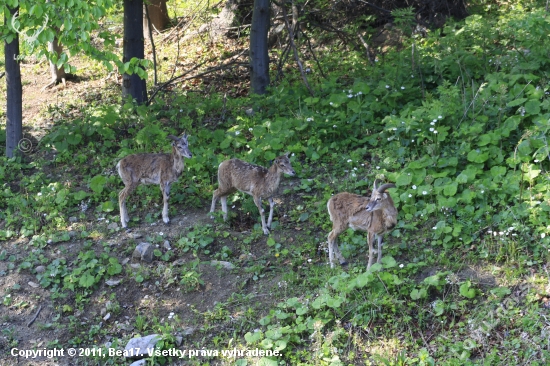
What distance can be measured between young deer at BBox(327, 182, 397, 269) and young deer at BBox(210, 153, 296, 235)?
1.49 m

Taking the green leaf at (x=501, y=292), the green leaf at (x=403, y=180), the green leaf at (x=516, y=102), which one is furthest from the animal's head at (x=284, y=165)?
the green leaf at (x=501, y=292)

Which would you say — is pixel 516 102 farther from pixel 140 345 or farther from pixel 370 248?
pixel 140 345

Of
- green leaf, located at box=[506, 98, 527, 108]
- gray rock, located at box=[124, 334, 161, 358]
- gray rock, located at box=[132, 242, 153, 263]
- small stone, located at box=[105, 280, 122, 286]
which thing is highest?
green leaf, located at box=[506, 98, 527, 108]

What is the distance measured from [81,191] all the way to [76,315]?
3430 millimetres

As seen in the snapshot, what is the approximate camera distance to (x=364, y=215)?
30.7 feet

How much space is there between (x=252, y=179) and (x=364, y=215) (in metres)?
2.41

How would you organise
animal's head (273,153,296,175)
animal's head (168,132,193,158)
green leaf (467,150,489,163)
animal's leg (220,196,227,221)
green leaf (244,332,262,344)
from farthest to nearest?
animal's head (168,132,193,158), animal's leg (220,196,227,221), animal's head (273,153,296,175), green leaf (467,150,489,163), green leaf (244,332,262,344)

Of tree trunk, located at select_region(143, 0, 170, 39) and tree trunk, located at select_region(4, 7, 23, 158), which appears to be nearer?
tree trunk, located at select_region(4, 7, 23, 158)

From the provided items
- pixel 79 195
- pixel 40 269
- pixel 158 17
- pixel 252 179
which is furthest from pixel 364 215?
pixel 158 17

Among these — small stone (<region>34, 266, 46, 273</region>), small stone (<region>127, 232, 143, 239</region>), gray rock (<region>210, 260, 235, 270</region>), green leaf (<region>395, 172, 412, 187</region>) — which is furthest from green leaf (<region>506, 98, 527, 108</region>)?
small stone (<region>34, 266, 46, 273</region>)

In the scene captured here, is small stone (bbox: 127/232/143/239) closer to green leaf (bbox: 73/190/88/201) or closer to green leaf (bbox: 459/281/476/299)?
green leaf (bbox: 73/190/88/201)

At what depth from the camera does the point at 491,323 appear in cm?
764

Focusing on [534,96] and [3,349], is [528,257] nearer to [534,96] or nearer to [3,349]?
[534,96]

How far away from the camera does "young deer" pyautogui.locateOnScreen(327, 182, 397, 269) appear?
9.11m
